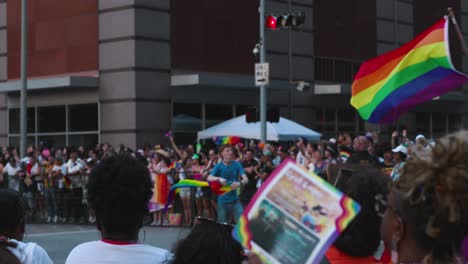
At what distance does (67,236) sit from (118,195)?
13.9 meters

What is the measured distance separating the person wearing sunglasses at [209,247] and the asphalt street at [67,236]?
9840 mm

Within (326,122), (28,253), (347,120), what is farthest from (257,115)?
(28,253)

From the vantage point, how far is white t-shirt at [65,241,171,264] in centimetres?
360

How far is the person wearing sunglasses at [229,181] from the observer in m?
14.9

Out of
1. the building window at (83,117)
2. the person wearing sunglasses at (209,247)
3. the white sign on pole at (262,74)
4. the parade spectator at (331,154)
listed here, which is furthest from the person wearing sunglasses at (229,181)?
the building window at (83,117)

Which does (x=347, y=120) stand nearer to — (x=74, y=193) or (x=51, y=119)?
(x=51, y=119)

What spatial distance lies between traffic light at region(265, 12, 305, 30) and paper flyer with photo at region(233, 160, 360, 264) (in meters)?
19.1

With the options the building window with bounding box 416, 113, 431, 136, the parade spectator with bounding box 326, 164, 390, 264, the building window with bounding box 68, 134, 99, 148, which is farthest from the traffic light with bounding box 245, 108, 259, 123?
the parade spectator with bounding box 326, 164, 390, 264

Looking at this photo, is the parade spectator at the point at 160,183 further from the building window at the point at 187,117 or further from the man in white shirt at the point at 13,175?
the building window at the point at 187,117

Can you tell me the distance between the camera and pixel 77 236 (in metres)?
17.0

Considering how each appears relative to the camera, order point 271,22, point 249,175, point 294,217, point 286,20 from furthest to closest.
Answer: point 271,22
point 286,20
point 249,175
point 294,217

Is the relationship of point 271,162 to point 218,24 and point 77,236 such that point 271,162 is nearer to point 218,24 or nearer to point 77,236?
point 77,236

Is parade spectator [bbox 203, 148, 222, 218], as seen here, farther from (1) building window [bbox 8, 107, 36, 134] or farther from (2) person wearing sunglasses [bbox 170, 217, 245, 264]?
(2) person wearing sunglasses [bbox 170, 217, 245, 264]

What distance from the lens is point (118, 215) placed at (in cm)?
367
